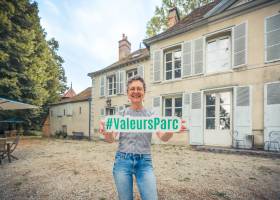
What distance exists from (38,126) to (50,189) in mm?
17098

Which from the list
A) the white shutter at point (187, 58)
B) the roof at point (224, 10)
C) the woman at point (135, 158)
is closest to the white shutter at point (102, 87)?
the roof at point (224, 10)

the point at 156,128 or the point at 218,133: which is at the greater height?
the point at 156,128

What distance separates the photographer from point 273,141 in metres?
7.75

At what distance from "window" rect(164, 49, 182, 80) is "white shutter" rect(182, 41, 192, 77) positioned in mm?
589

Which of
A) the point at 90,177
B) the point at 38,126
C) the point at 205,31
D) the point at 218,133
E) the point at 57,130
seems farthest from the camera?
the point at 57,130

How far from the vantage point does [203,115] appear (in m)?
10.0

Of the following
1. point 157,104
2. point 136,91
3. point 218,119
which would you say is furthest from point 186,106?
point 136,91

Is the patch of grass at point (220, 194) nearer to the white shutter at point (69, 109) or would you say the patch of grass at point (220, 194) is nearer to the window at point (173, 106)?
the window at point (173, 106)

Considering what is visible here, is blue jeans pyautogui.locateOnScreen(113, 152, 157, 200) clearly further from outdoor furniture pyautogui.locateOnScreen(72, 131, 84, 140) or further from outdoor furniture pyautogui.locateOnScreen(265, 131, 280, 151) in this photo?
outdoor furniture pyautogui.locateOnScreen(72, 131, 84, 140)

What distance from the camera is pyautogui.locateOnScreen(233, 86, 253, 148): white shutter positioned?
8477mm

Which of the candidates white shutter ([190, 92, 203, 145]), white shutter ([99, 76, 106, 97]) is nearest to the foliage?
white shutter ([99, 76, 106, 97])

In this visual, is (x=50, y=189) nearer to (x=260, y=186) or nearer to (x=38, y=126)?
(x=260, y=186)

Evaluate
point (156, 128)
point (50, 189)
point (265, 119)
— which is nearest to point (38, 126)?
point (50, 189)

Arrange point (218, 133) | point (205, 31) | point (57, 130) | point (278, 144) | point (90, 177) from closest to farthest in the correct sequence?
1. point (90, 177)
2. point (278, 144)
3. point (218, 133)
4. point (205, 31)
5. point (57, 130)
